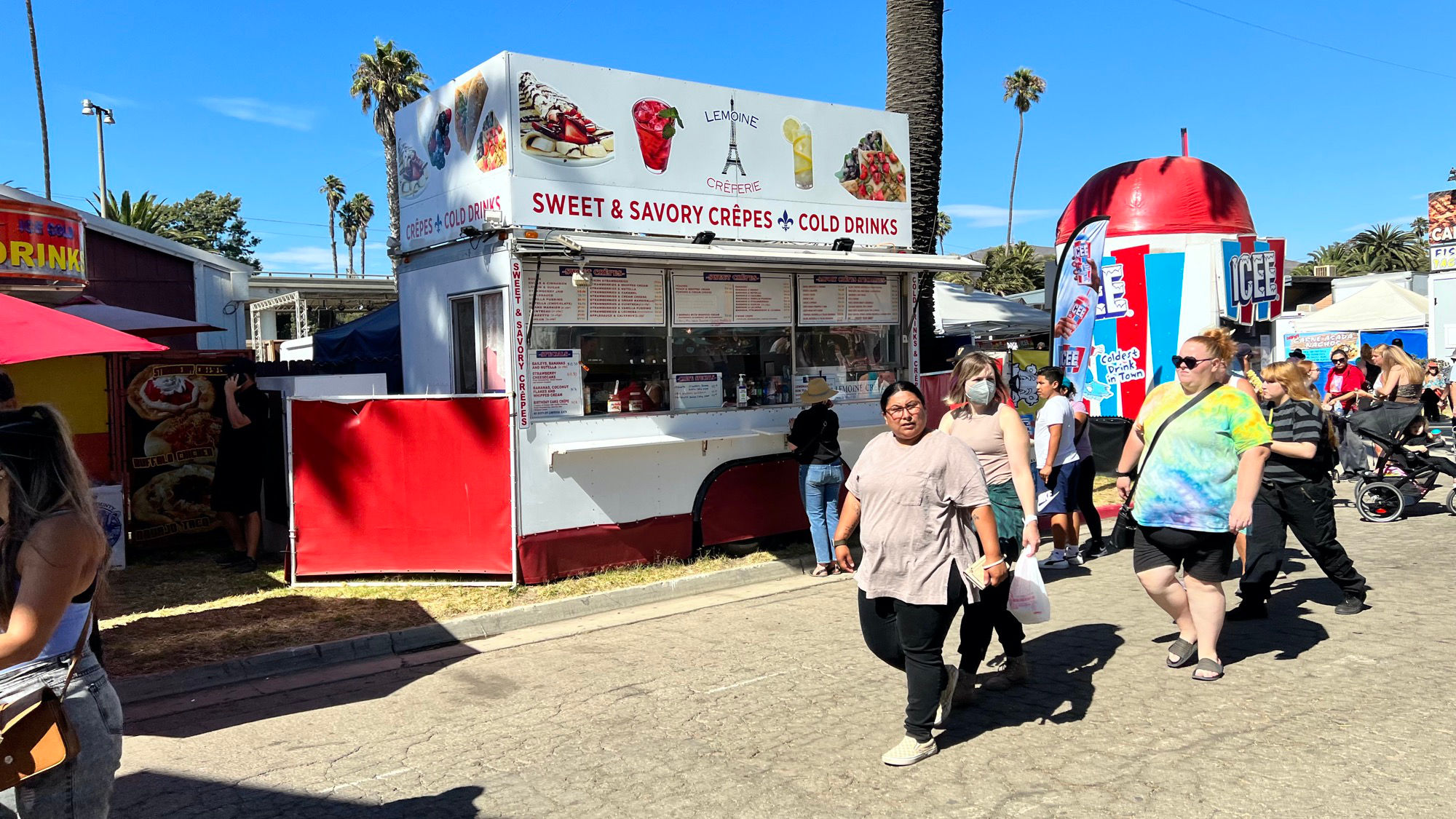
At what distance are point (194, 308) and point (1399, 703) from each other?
742 inches

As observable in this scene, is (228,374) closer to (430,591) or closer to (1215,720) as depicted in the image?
(430,591)

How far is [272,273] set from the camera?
31.5 meters

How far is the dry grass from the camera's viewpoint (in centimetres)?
684

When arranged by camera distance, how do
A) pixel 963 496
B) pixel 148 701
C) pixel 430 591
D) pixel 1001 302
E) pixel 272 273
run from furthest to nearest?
pixel 272 273, pixel 1001 302, pixel 430 591, pixel 148 701, pixel 963 496

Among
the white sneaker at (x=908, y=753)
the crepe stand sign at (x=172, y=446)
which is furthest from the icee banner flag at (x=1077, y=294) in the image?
the crepe stand sign at (x=172, y=446)

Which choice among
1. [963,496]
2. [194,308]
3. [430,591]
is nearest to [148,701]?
[430,591]

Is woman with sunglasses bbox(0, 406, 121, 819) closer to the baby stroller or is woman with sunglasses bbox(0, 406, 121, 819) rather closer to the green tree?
the baby stroller

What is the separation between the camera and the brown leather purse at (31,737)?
2.56 meters

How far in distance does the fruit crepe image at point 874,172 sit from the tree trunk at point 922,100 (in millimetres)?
1642

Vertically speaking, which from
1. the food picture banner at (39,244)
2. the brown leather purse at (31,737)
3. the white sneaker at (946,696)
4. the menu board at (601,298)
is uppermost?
the food picture banner at (39,244)

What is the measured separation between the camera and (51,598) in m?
2.69

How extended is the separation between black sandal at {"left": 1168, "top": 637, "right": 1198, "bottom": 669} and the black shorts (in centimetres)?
48

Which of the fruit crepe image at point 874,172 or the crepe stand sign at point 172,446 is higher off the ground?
the fruit crepe image at point 874,172

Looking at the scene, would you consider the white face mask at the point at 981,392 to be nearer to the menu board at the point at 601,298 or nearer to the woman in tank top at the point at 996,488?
the woman in tank top at the point at 996,488
